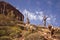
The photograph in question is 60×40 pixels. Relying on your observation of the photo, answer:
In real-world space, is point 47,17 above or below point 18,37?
above

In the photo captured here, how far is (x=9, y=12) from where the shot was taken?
80.8m

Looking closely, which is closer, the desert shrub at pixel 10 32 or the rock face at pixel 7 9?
the desert shrub at pixel 10 32

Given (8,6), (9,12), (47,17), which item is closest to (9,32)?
(47,17)

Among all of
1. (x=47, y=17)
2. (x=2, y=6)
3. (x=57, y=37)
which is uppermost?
(x=2, y=6)

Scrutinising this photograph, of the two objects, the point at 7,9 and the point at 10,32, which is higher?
the point at 7,9

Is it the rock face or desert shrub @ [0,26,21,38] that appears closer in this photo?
desert shrub @ [0,26,21,38]

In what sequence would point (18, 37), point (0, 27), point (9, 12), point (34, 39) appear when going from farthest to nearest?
point (9, 12) < point (0, 27) < point (18, 37) < point (34, 39)

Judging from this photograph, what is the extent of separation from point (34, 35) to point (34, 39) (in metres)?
1.15

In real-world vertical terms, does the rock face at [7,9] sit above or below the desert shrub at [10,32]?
above

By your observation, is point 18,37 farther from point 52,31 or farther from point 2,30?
point 52,31

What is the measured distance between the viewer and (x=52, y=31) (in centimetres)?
5069

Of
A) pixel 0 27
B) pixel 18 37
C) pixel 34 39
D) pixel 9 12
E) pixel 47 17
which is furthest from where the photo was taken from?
pixel 9 12

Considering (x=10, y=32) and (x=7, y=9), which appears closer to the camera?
(x=10, y=32)

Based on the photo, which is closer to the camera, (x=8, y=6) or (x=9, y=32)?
(x=9, y=32)
